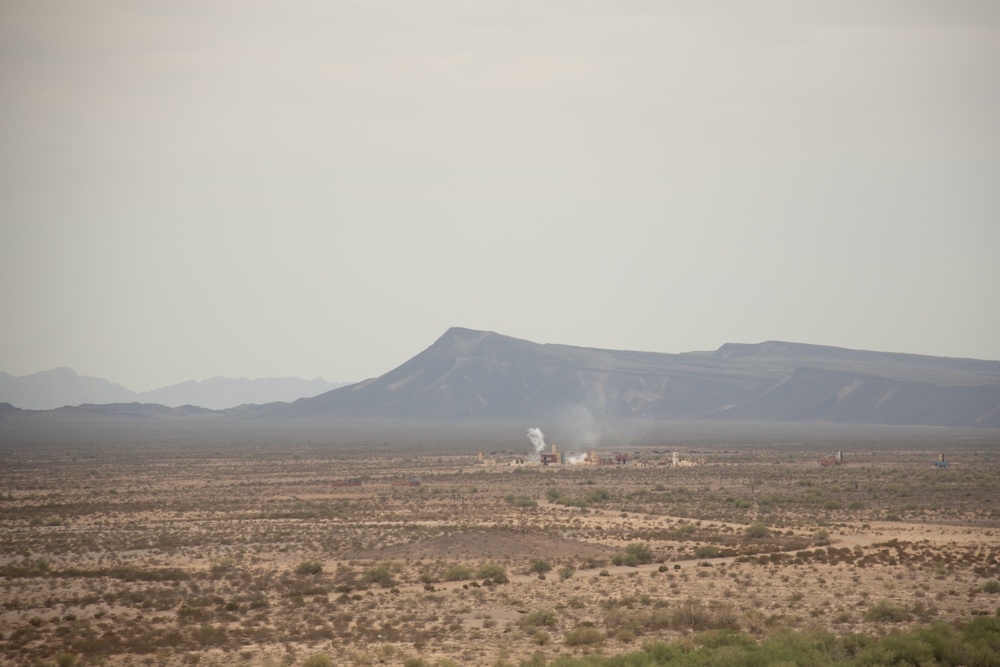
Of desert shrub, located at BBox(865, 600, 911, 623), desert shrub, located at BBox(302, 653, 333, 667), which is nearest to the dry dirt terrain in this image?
desert shrub, located at BBox(865, 600, 911, 623)

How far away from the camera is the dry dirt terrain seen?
24453 millimetres

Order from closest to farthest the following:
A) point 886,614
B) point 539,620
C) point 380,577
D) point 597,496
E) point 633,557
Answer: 1. point 886,614
2. point 539,620
3. point 380,577
4. point 633,557
5. point 597,496

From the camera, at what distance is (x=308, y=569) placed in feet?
112

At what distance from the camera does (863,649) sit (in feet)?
69.0

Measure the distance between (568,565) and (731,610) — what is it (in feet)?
32.4

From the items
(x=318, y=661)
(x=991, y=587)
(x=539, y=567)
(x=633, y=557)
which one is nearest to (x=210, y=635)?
(x=318, y=661)

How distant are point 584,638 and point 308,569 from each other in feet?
43.9

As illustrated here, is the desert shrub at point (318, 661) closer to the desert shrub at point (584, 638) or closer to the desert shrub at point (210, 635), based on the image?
the desert shrub at point (210, 635)

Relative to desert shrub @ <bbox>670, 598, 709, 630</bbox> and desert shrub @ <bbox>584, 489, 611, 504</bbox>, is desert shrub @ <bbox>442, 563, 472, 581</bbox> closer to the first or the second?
desert shrub @ <bbox>670, 598, 709, 630</bbox>

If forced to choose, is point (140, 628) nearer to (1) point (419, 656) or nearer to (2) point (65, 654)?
(2) point (65, 654)

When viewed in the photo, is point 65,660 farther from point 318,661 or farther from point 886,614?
point 886,614

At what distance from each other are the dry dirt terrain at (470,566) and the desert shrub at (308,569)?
0.08 metres

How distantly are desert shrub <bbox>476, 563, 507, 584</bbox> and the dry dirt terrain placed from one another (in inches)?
2.8

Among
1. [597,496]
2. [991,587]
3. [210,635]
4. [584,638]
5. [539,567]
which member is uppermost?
[597,496]
